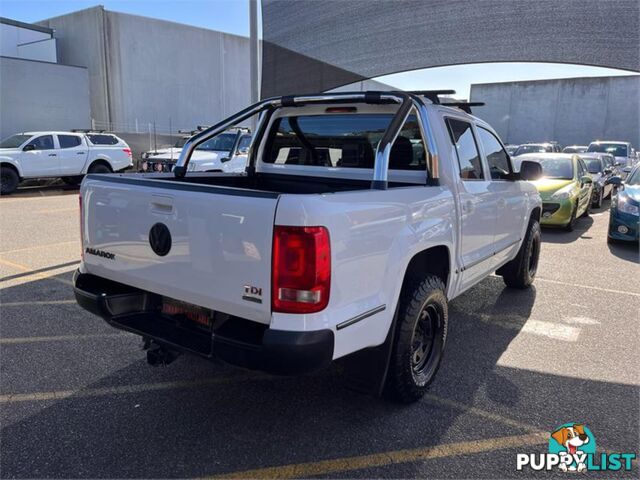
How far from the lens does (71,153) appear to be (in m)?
15.5

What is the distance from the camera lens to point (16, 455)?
2.68 m

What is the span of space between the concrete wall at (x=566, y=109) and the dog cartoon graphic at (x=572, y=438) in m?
39.0

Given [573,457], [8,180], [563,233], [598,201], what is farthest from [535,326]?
[8,180]

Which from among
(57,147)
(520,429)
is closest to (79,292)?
(520,429)

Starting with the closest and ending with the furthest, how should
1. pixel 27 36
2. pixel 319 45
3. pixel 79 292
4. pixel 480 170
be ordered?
pixel 79 292
pixel 480 170
pixel 319 45
pixel 27 36

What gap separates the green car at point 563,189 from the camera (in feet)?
31.4

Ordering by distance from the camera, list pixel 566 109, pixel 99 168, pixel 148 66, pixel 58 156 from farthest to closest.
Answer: pixel 566 109 < pixel 148 66 < pixel 99 168 < pixel 58 156

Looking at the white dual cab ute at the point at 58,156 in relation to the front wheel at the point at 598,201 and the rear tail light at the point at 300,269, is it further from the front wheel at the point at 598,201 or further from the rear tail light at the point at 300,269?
the rear tail light at the point at 300,269

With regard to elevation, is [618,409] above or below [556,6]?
below

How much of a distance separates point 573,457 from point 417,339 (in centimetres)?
111

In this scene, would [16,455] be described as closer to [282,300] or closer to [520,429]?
[282,300]

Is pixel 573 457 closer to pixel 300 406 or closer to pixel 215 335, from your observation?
pixel 300 406

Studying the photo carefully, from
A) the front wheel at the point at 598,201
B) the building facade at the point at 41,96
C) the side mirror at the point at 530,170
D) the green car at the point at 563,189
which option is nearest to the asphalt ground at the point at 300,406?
the side mirror at the point at 530,170

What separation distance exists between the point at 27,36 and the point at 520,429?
33.2 meters
